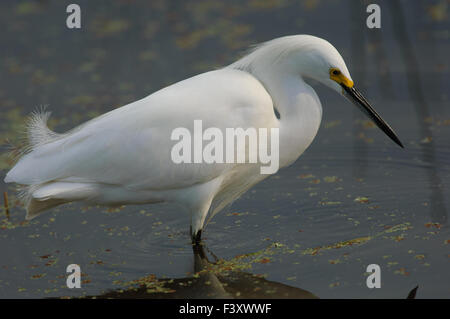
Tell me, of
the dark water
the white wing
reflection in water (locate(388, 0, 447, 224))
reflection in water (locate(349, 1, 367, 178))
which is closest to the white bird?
the white wing

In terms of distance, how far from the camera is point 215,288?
Result: 3.54m

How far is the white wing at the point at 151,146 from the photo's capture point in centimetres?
379

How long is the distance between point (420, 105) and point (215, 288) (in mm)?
2975

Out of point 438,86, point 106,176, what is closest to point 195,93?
point 106,176

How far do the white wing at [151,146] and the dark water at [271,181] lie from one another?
450 mm

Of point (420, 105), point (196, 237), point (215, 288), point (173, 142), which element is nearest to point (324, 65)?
point (173, 142)

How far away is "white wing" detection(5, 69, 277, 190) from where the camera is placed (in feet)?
12.4

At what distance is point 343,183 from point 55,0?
5.96 m

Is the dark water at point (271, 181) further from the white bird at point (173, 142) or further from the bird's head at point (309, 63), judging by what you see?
the bird's head at point (309, 63)

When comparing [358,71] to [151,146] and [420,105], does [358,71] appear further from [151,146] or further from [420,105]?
[151,146]

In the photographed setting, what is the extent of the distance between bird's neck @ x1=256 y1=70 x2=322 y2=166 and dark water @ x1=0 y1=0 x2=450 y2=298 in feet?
1.58

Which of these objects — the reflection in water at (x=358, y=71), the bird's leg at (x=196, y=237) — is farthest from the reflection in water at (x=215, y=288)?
→ the reflection in water at (x=358, y=71)

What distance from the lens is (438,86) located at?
6.13m
